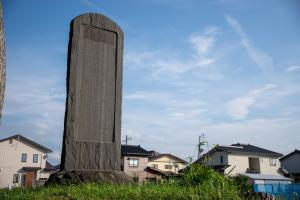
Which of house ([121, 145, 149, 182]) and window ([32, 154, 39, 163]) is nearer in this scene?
house ([121, 145, 149, 182])

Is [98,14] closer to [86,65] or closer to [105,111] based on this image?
[86,65]

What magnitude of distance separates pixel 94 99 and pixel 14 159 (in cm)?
3908

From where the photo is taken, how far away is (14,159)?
41.0 meters

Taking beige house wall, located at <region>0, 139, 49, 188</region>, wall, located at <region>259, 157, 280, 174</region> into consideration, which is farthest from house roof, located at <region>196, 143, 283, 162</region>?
beige house wall, located at <region>0, 139, 49, 188</region>

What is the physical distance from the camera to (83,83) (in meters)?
6.36

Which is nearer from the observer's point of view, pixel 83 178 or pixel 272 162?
pixel 83 178

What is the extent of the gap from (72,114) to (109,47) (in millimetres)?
1735

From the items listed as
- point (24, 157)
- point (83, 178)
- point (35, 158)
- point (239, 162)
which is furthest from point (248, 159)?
point (83, 178)

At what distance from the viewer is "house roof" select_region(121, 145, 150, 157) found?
38800 mm

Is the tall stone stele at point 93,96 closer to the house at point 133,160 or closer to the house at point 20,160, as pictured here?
the house at point 133,160

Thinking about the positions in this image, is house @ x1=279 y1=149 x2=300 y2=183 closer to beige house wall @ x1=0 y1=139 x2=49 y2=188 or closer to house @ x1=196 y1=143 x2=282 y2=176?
house @ x1=196 y1=143 x2=282 y2=176

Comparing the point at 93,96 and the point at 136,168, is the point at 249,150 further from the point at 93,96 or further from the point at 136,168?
the point at 93,96

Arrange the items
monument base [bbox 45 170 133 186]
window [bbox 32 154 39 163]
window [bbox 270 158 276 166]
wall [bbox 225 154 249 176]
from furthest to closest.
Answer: window [bbox 32 154 39 163] → window [bbox 270 158 276 166] → wall [bbox 225 154 249 176] → monument base [bbox 45 170 133 186]

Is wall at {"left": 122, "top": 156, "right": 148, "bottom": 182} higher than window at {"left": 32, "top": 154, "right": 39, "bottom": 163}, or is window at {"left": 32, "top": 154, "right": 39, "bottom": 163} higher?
window at {"left": 32, "top": 154, "right": 39, "bottom": 163}
